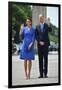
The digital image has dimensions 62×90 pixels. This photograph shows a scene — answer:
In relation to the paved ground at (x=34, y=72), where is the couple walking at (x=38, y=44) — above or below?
above

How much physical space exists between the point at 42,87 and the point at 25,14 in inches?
28.7

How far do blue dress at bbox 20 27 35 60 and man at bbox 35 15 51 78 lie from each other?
0.17 ft

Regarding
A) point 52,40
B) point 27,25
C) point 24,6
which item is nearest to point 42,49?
point 52,40

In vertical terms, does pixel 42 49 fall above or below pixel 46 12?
below

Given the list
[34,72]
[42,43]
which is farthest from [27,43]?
[34,72]

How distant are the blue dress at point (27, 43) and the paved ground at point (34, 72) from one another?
6 centimetres

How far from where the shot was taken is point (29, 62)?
2197mm

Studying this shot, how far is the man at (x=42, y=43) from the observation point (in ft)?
7.26

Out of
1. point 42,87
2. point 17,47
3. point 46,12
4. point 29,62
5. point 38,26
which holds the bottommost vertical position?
point 42,87

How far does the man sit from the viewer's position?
2.21 m

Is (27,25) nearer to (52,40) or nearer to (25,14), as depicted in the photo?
(25,14)

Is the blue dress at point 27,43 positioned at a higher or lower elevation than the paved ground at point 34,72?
higher

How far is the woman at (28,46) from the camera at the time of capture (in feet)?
7.12

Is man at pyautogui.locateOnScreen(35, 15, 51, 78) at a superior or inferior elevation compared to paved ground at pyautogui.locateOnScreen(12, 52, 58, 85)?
superior
